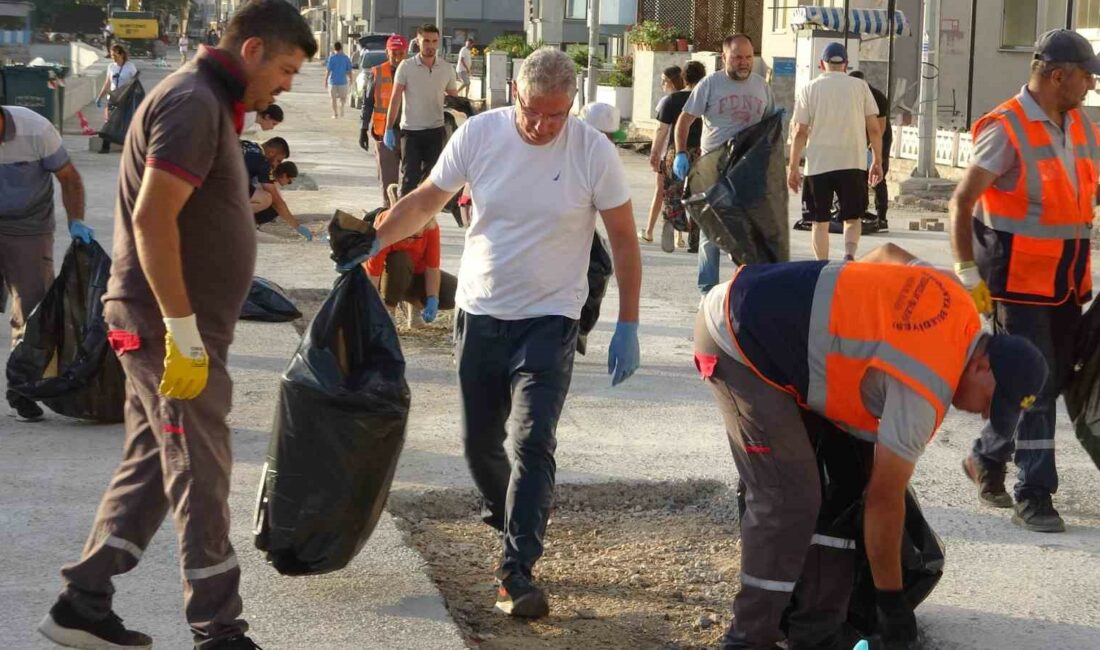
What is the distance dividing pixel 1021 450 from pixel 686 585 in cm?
153

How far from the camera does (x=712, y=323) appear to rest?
406cm

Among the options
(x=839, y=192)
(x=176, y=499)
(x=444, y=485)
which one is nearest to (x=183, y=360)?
(x=176, y=499)

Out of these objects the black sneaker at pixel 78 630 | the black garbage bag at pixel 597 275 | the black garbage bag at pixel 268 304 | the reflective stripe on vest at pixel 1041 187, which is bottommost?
the black sneaker at pixel 78 630

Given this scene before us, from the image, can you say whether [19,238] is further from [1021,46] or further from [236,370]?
[1021,46]

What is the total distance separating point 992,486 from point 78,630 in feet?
11.7

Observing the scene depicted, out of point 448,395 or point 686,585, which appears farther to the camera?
point 448,395

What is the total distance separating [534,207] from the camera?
15.6 feet

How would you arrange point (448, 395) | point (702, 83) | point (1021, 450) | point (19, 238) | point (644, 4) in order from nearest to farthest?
1. point (1021, 450)
2. point (19, 238)
3. point (448, 395)
4. point (702, 83)
5. point (644, 4)

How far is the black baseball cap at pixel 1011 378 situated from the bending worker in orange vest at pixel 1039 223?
6.55 ft

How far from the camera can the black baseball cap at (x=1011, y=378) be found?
3572 mm

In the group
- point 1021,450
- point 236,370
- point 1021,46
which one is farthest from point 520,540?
point 1021,46

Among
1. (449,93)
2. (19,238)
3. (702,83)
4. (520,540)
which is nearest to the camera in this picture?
(520,540)

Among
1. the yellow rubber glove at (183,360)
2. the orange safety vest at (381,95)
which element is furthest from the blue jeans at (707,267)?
the yellow rubber glove at (183,360)

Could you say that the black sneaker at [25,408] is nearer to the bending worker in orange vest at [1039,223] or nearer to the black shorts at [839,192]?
the bending worker in orange vest at [1039,223]
